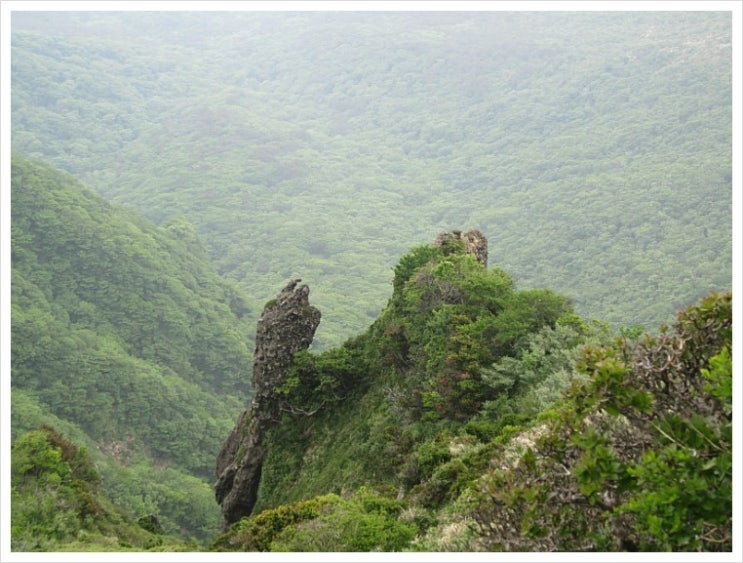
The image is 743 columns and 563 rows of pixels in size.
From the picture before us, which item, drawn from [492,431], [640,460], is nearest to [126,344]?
[492,431]

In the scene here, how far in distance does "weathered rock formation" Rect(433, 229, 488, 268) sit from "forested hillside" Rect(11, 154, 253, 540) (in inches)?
1543

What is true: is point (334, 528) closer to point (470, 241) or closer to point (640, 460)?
point (640, 460)

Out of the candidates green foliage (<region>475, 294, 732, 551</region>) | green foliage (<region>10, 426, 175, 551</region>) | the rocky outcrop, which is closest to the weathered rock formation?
the rocky outcrop

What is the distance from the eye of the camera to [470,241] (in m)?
37.1

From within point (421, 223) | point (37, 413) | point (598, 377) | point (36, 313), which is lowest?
point (37, 413)

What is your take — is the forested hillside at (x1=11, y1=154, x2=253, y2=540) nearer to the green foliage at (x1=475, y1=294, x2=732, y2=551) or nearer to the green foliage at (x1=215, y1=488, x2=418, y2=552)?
the green foliage at (x1=215, y1=488, x2=418, y2=552)

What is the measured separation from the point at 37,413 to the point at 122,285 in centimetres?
4041

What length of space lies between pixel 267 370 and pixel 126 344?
247 feet

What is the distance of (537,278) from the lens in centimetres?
13438

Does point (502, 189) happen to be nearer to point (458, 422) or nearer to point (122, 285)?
point (122, 285)

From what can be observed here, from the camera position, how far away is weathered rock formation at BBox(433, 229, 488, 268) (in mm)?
36094

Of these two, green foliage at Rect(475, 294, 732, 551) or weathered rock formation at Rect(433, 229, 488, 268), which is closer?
green foliage at Rect(475, 294, 732, 551)

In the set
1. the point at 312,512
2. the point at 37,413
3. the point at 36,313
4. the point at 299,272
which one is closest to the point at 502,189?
the point at 299,272

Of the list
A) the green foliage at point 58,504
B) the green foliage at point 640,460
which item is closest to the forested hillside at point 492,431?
the green foliage at point 640,460
